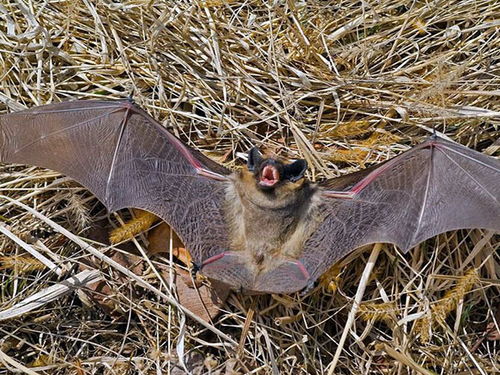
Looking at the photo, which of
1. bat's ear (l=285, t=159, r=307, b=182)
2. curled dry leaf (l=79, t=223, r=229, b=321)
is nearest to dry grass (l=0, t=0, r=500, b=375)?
curled dry leaf (l=79, t=223, r=229, b=321)

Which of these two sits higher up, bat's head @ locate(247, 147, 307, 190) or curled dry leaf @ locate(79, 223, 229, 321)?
bat's head @ locate(247, 147, 307, 190)

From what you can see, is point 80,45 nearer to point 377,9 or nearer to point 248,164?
point 248,164

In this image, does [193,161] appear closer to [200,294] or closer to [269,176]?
[269,176]

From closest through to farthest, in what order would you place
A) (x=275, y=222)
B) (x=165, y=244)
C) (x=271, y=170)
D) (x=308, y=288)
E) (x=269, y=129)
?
(x=308, y=288), (x=271, y=170), (x=275, y=222), (x=165, y=244), (x=269, y=129)

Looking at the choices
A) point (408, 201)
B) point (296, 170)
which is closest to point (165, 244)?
point (296, 170)

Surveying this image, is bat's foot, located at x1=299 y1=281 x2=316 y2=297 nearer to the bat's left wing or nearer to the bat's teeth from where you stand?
the bat's left wing

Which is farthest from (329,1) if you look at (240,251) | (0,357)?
→ (0,357)

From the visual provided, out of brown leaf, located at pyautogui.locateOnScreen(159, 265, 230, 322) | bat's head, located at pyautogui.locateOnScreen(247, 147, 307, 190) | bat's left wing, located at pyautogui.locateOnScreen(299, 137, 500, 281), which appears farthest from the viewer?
brown leaf, located at pyautogui.locateOnScreen(159, 265, 230, 322)

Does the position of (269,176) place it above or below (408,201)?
above
